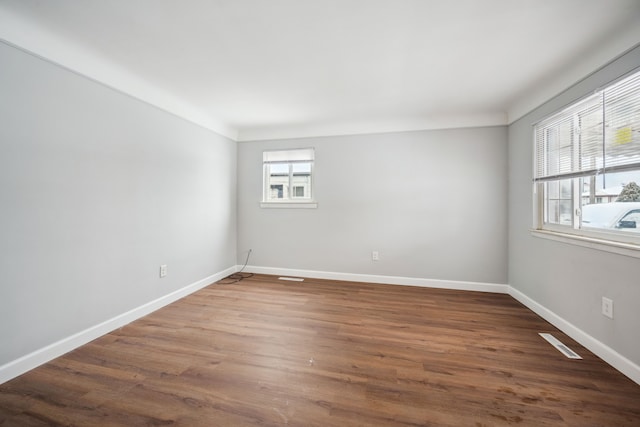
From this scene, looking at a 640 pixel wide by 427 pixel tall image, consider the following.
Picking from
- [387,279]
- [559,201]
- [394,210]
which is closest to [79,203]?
[394,210]

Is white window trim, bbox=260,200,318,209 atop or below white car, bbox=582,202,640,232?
atop

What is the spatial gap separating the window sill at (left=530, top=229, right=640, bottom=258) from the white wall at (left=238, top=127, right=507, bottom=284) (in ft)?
2.71

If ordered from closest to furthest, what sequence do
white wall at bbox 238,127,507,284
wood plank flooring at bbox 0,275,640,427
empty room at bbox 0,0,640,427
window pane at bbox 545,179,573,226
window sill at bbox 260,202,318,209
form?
1. wood plank flooring at bbox 0,275,640,427
2. empty room at bbox 0,0,640,427
3. window pane at bbox 545,179,573,226
4. white wall at bbox 238,127,507,284
5. window sill at bbox 260,202,318,209

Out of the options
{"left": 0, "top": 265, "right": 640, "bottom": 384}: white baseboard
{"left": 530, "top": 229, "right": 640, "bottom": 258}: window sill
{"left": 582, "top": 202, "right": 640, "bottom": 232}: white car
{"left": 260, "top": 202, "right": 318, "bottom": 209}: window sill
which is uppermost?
{"left": 260, "top": 202, "right": 318, "bottom": 209}: window sill

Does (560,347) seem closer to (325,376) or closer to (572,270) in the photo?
(572,270)

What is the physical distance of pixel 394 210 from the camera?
136 inches

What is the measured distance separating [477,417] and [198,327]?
2.17 m

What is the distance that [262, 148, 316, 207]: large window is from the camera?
379 cm

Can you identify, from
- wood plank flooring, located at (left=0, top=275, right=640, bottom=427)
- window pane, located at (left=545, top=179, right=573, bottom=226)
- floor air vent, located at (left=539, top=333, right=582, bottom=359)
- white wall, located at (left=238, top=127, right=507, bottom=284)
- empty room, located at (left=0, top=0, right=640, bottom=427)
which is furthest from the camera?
white wall, located at (left=238, top=127, right=507, bottom=284)

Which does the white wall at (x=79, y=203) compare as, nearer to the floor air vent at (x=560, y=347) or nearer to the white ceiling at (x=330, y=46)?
the white ceiling at (x=330, y=46)

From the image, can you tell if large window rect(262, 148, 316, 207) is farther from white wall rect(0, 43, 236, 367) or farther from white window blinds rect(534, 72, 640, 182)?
white window blinds rect(534, 72, 640, 182)

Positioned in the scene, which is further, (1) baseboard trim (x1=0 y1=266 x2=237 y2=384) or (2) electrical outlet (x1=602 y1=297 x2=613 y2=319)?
(2) electrical outlet (x1=602 y1=297 x2=613 y2=319)

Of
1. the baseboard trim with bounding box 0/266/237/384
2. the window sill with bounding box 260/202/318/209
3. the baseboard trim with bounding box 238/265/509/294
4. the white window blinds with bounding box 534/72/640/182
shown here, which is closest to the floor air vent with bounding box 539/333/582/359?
the baseboard trim with bounding box 238/265/509/294

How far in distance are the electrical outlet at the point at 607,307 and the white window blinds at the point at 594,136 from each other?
0.92 meters
